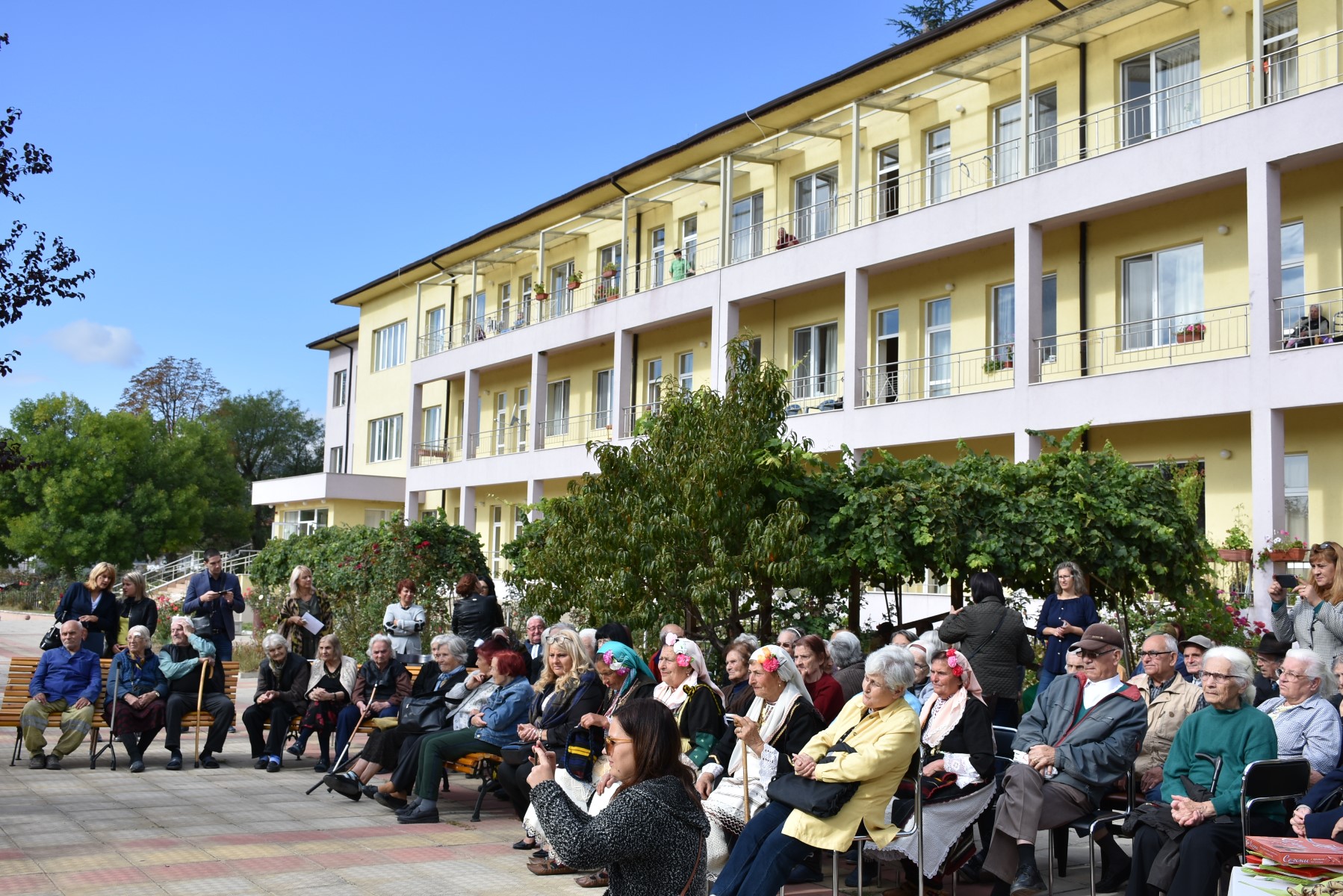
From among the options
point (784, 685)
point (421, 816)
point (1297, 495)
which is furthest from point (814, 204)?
point (784, 685)

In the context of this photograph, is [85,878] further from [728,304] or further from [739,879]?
[728,304]

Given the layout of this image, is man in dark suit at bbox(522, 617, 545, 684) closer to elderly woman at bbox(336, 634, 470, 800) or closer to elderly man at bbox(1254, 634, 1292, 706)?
elderly woman at bbox(336, 634, 470, 800)

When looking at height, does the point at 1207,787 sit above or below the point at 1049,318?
below

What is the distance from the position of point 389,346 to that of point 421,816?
37.4 meters

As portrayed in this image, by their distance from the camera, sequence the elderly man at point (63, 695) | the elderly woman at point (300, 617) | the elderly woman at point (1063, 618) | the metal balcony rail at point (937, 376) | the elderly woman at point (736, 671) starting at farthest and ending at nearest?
the metal balcony rail at point (937, 376) → the elderly woman at point (300, 617) → the elderly man at point (63, 695) → the elderly woman at point (1063, 618) → the elderly woman at point (736, 671)

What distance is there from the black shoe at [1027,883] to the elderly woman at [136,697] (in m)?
8.20

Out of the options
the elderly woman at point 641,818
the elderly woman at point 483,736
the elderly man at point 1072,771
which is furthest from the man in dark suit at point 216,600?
the elderly woman at point 641,818

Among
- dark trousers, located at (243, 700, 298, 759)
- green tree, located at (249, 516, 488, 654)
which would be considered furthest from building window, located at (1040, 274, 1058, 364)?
dark trousers, located at (243, 700, 298, 759)

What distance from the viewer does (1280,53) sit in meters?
18.2

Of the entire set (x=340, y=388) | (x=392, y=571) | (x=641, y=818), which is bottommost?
(x=641, y=818)

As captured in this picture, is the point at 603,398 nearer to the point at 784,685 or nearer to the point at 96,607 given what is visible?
the point at 96,607

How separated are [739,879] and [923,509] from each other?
6606 mm

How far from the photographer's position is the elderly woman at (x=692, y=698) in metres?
7.81

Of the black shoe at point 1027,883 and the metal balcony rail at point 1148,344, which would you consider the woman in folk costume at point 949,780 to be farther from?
the metal balcony rail at point 1148,344
